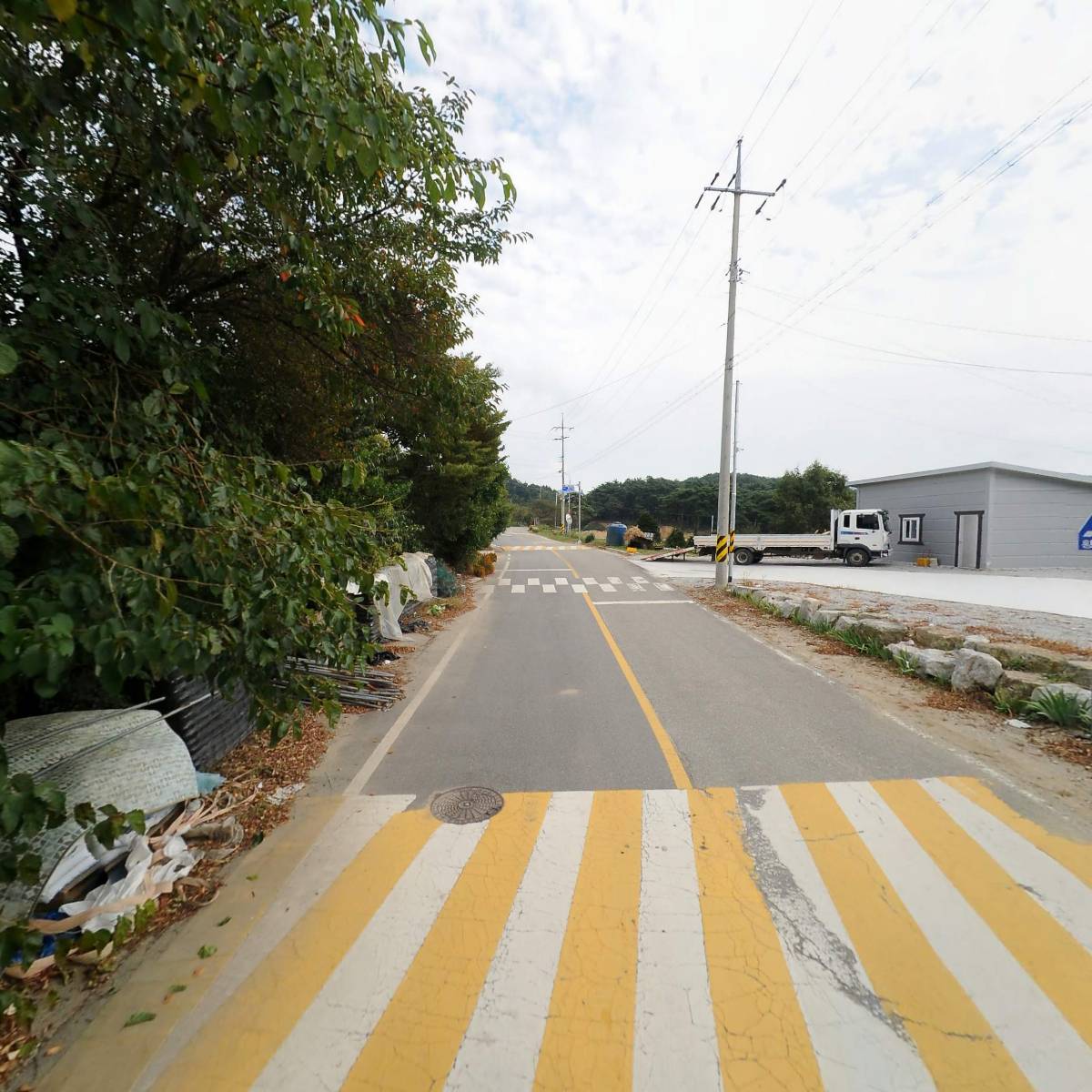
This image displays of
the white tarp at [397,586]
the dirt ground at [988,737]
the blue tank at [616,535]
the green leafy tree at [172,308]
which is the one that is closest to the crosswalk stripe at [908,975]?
the dirt ground at [988,737]

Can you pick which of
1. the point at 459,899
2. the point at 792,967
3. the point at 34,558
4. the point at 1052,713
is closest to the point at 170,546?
the point at 34,558

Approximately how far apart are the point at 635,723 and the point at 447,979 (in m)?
3.36

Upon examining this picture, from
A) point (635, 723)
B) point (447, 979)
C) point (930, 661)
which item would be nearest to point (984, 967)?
point (447, 979)

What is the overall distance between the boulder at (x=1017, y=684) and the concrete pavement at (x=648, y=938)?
1675mm

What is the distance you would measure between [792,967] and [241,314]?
20.3 feet

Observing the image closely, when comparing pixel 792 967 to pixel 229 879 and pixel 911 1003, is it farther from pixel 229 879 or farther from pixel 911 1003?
pixel 229 879

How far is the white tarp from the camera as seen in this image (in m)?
9.27

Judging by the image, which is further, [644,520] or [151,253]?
[644,520]

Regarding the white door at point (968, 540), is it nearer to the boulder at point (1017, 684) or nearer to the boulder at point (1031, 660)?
the boulder at point (1031, 660)

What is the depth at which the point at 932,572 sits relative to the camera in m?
22.4

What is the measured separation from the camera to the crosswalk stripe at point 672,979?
2061mm

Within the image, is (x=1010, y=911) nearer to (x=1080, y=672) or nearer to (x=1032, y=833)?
(x=1032, y=833)

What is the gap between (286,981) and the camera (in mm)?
2479

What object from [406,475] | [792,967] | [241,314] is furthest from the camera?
[406,475]
